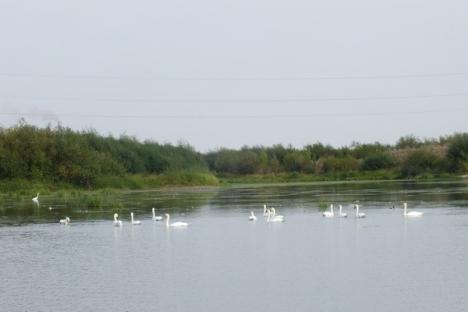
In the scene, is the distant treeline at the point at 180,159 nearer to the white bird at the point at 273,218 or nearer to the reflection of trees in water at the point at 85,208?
the reflection of trees in water at the point at 85,208

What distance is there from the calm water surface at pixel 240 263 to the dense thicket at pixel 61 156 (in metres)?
25.5

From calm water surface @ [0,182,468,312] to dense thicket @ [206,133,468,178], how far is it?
4369cm

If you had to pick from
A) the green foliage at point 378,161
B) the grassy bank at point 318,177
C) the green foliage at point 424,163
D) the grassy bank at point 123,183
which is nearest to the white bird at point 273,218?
the grassy bank at point 123,183

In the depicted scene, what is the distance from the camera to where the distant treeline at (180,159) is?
212 feet

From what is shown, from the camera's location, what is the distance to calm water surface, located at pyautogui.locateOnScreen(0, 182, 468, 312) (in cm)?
1822

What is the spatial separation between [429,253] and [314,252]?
10.2ft

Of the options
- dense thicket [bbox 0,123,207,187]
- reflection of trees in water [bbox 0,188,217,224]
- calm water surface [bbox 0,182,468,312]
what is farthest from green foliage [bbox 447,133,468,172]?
calm water surface [bbox 0,182,468,312]

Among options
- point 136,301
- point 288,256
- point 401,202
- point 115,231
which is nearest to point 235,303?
point 136,301

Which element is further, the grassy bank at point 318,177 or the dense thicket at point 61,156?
the grassy bank at point 318,177

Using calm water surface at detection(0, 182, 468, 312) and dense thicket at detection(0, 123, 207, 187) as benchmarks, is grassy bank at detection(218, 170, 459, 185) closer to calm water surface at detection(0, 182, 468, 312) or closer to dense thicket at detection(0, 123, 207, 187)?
dense thicket at detection(0, 123, 207, 187)

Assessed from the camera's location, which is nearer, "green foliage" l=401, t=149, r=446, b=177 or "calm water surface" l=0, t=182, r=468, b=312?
"calm water surface" l=0, t=182, r=468, b=312

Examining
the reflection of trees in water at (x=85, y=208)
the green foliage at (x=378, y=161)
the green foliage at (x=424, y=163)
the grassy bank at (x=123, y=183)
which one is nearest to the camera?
the reflection of trees in water at (x=85, y=208)

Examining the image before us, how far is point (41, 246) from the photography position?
28250 mm

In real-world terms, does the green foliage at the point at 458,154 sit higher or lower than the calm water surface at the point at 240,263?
higher
